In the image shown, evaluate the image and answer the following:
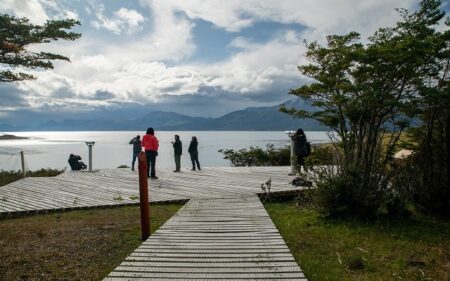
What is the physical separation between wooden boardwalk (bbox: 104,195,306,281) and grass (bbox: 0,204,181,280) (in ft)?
2.45

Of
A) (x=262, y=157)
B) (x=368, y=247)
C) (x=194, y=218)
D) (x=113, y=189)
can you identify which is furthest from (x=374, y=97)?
(x=262, y=157)

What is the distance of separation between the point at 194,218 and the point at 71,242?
2.48m

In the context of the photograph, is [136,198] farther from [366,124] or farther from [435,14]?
[435,14]

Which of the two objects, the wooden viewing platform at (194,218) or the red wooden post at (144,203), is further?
the red wooden post at (144,203)

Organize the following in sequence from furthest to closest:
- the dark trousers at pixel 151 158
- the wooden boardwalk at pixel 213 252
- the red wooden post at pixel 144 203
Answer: the dark trousers at pixel 151 158 < the red wooden post at pixel 144 203 < the wooden boardwalk at pixel 213 252

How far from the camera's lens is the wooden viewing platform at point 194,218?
207 inches

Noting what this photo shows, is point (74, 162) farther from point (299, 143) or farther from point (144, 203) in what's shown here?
point (144, 203)

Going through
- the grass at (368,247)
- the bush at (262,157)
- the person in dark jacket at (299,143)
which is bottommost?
the grass at (368,247)

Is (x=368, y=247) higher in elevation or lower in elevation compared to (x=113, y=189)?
lower

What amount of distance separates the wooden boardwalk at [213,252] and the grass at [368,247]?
57 centimetres

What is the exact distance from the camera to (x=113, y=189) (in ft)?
46.0

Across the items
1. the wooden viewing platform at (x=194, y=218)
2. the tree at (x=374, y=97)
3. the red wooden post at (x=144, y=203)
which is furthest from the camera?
the tree at (x=374, y=97)

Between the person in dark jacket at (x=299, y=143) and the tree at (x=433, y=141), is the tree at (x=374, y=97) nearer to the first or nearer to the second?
the tree at (x=433, y=141)

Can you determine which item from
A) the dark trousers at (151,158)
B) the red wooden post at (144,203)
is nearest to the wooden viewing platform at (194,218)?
the red wooden post at (144,203)
